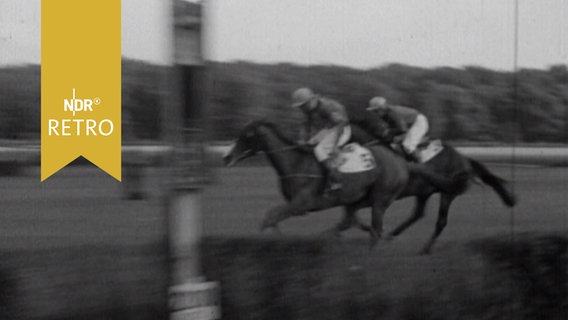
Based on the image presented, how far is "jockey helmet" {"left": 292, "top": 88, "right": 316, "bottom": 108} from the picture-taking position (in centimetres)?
527

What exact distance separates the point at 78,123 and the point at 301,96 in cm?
139

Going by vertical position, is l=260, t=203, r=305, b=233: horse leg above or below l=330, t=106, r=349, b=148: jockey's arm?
below

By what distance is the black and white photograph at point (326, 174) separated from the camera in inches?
194

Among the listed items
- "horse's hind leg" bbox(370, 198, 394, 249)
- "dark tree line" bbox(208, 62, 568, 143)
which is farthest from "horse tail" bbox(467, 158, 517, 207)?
"horse's hind leg" bbox(370, 198, 394, 249)

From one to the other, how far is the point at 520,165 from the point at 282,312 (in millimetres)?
1965

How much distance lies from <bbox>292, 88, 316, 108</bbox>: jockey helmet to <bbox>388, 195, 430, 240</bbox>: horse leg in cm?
105

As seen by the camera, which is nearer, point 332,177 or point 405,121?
point 332,177

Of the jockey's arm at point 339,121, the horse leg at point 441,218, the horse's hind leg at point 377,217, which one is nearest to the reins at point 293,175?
the jockey's arm at point 339,121

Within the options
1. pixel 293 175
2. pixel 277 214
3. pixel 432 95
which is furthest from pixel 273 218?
pixel 432 95

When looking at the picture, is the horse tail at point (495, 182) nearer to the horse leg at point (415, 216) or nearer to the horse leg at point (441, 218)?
the horse leg at point (441, 218)

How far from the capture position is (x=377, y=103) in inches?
214

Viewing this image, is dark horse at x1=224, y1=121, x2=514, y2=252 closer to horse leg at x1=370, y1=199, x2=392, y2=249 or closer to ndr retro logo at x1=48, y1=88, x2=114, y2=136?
horse leg at x1=370, y1=199, x2=392, y2=249

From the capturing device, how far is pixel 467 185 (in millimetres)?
5695

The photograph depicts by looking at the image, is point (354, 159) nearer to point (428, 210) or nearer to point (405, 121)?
point (405, 121)
